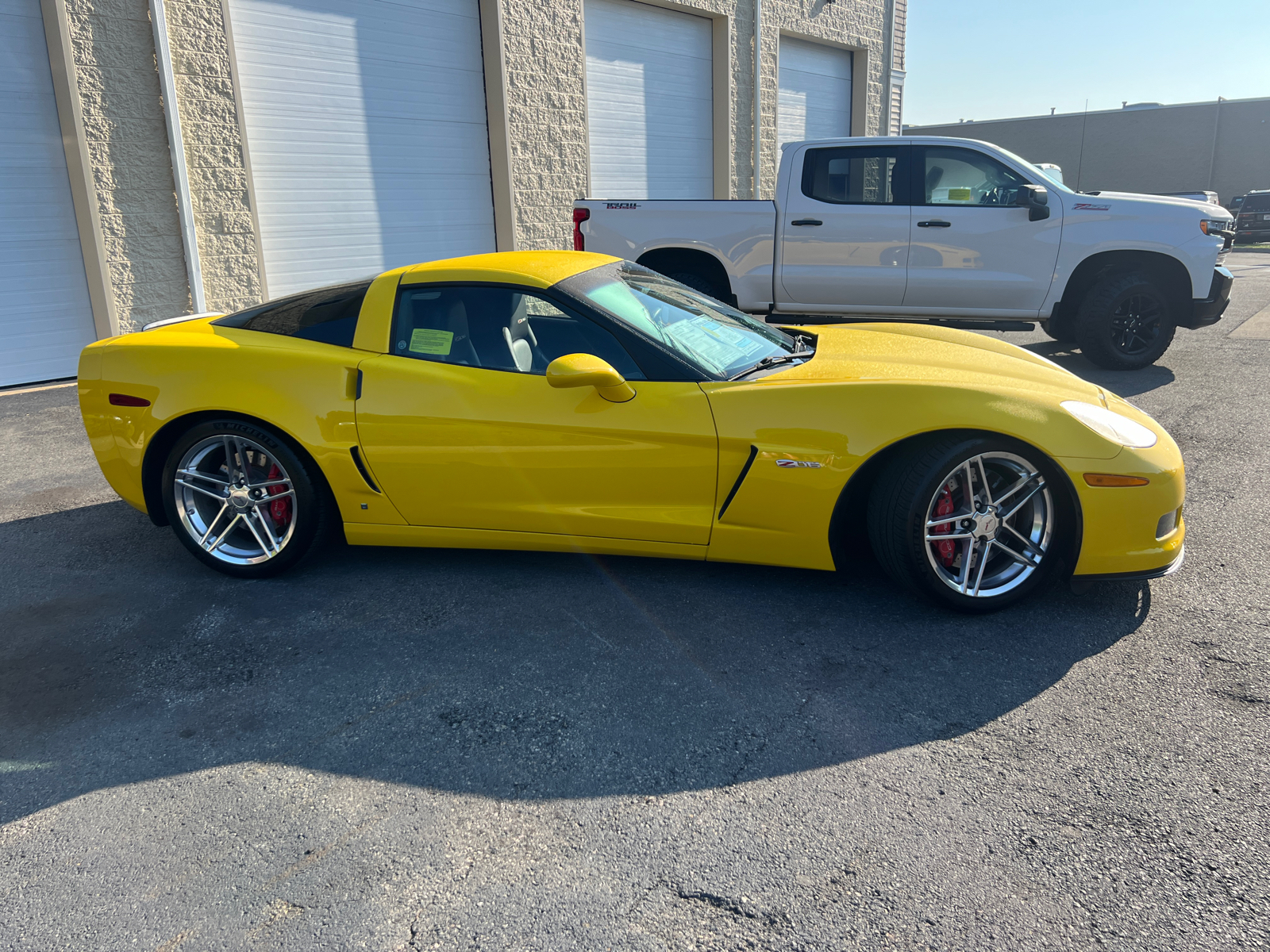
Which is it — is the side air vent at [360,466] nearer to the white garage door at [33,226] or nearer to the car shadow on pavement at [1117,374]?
the car shadow on pavement at [1117,374]

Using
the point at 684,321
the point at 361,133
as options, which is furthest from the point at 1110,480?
the point at 361,133

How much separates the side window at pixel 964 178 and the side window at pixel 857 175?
209 millimetres

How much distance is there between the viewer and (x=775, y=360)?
3.82 metres

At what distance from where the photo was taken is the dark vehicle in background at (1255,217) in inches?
1088

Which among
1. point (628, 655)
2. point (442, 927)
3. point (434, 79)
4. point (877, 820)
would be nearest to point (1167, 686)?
point (877, 820)

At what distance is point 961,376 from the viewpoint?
3496mm

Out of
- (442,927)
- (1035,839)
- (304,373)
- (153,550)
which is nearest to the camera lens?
(442,927)

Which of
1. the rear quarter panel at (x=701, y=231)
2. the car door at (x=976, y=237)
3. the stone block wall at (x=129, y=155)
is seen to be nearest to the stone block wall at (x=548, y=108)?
the rear quarter panel at (x=701, y=231)

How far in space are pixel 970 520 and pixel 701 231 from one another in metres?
5.65

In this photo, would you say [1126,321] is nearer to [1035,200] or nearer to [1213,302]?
[1213,302]

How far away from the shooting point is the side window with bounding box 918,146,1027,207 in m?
8.03

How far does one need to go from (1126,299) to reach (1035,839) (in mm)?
6948

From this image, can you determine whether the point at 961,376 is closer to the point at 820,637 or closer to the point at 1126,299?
the point at 820,637

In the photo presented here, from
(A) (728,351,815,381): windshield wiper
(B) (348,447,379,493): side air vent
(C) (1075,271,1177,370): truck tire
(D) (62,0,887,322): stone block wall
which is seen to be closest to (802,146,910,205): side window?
(C) (1075,271,1177,370): truck tire
